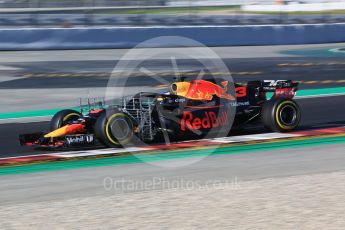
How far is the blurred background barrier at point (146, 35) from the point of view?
1104 inches

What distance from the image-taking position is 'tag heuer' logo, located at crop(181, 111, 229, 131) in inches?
456

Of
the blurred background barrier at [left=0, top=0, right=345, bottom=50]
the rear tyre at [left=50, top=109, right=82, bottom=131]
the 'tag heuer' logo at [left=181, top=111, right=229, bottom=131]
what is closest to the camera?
the 'tag heuer' logo at [left=181, top=111, right=229, bottom=131]

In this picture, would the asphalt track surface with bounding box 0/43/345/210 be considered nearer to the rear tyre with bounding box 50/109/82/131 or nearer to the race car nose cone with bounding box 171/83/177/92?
the rear tyre with bounding box 50/109/82/131

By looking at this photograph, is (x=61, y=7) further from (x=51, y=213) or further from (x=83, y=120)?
(x=51, y=213)

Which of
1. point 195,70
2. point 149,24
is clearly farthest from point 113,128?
point 149,24

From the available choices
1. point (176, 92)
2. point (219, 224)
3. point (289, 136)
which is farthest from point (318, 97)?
point (219, 224)

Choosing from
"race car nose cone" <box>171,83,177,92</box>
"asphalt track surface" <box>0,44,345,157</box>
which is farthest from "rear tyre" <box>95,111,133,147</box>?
"asphalt track surface" <box>0,44,345,157</box>

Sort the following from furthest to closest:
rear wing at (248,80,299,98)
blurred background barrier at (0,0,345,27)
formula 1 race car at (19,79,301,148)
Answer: blurred background barrier at (0,0,345,27) → rear wing at (248,80,299,98) → formula 1 race car at (19,79,301,148)

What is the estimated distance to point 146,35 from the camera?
28.7 meters

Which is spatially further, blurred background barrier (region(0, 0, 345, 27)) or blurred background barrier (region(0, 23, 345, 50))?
blurred background barrier (region(0, 0, 345, 27))

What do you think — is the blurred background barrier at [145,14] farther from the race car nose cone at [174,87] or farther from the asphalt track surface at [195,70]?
the race car nose cone at [174,87]

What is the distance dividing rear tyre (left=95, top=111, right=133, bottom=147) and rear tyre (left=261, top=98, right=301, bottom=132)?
2.37m

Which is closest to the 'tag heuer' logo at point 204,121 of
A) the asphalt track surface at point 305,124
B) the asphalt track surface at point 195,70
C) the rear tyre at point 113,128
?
the rear tyre at point 113,128

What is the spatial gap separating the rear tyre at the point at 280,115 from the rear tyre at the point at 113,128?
7.77ft
